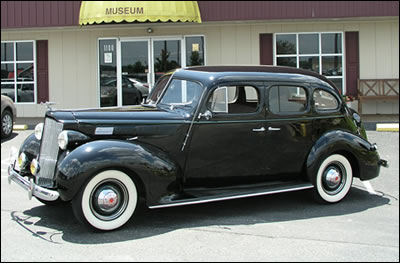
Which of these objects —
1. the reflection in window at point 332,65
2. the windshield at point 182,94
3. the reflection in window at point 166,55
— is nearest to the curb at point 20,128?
the reflection in window at point 166,55

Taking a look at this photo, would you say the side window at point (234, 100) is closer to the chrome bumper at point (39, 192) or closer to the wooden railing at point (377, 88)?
the chrome bumper at point (39, 192)

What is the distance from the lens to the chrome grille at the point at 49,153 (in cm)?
502

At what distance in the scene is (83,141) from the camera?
16.3ft

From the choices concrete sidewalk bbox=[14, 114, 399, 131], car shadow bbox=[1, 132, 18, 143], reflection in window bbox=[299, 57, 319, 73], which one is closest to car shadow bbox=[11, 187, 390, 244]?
concrete sidewalk bbox=[14, 114, 399, 131]

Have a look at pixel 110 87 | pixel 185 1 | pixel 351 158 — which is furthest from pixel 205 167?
pixel 110 87

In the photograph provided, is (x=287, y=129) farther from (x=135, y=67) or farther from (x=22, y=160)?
(x=135, y=67)

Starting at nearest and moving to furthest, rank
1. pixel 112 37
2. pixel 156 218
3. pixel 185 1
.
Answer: pixel 156 218
pixel 185 1
pixel 112 37

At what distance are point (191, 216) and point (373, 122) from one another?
8094 millimetres

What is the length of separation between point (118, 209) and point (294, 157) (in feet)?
7.70

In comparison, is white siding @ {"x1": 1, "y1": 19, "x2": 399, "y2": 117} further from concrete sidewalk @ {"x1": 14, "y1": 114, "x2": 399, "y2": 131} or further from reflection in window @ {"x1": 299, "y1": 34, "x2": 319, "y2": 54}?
concrete sidewalk @ {"x1": 14, "y1": 114, "x2": 399, "y2": 131}

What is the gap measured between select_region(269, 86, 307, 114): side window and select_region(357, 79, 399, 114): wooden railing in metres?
7.78

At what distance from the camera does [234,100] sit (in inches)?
234

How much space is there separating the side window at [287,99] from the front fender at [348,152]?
0.51m

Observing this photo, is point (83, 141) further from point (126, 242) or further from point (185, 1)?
point (185, 1)
